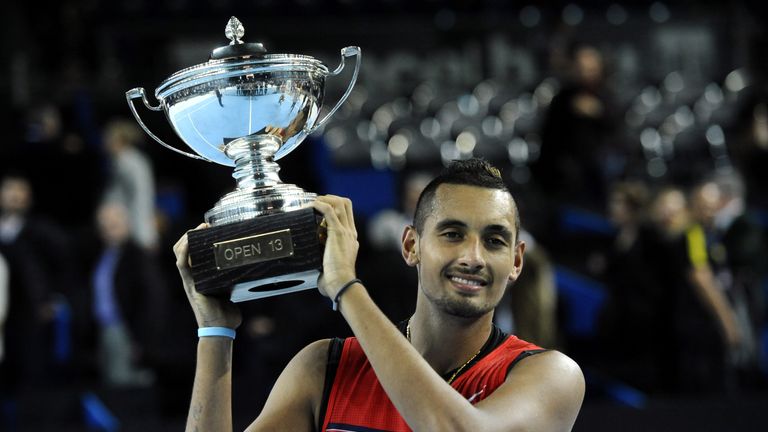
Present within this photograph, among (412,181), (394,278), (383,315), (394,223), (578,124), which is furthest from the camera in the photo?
(578,124)

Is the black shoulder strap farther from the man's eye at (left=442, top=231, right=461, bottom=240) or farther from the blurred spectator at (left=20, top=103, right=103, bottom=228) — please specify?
the blurred spectator at (left=20, top=103, right=103, bottom=228)

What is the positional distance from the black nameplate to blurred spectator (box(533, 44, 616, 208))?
5.77m

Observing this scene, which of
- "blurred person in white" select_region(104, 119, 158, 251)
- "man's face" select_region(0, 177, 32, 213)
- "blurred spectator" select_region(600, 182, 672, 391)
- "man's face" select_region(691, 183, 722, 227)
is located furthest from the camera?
"blurred person in white" select_region(104, 119, 158, 251)

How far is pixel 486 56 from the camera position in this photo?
13.0 m

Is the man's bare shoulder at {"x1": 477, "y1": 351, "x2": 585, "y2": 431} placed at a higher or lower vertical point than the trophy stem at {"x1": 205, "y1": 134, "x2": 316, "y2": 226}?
lower

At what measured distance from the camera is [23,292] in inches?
307

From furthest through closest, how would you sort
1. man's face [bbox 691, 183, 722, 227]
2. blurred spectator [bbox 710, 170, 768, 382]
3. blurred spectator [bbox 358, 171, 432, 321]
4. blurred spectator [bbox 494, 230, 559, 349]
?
man's face [bbox 691, 183, 722, 227] → blurred spectator [bbox 710, 170, 768, 382] → blurred spectator [bbox 494, 230, 559, 349] → blurred spectator [bbox 358, 171, 432, 321]

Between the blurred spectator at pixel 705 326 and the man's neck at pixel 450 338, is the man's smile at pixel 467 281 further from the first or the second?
the blurred spectator at pixel 705 326

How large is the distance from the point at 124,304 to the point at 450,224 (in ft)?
18.0

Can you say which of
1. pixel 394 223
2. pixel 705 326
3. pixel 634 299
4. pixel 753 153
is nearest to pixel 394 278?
pixel 394 223

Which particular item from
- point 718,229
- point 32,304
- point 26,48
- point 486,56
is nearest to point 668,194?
point 718,229

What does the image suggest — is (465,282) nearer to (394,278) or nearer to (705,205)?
(394,278)

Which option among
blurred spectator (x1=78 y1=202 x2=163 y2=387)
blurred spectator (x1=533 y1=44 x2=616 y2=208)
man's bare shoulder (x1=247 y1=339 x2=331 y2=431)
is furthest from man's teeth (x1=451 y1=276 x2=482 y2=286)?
blurred spectator (x1=533 y1=44 x2=616 y2=208)

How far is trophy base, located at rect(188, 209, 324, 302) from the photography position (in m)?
2.60
